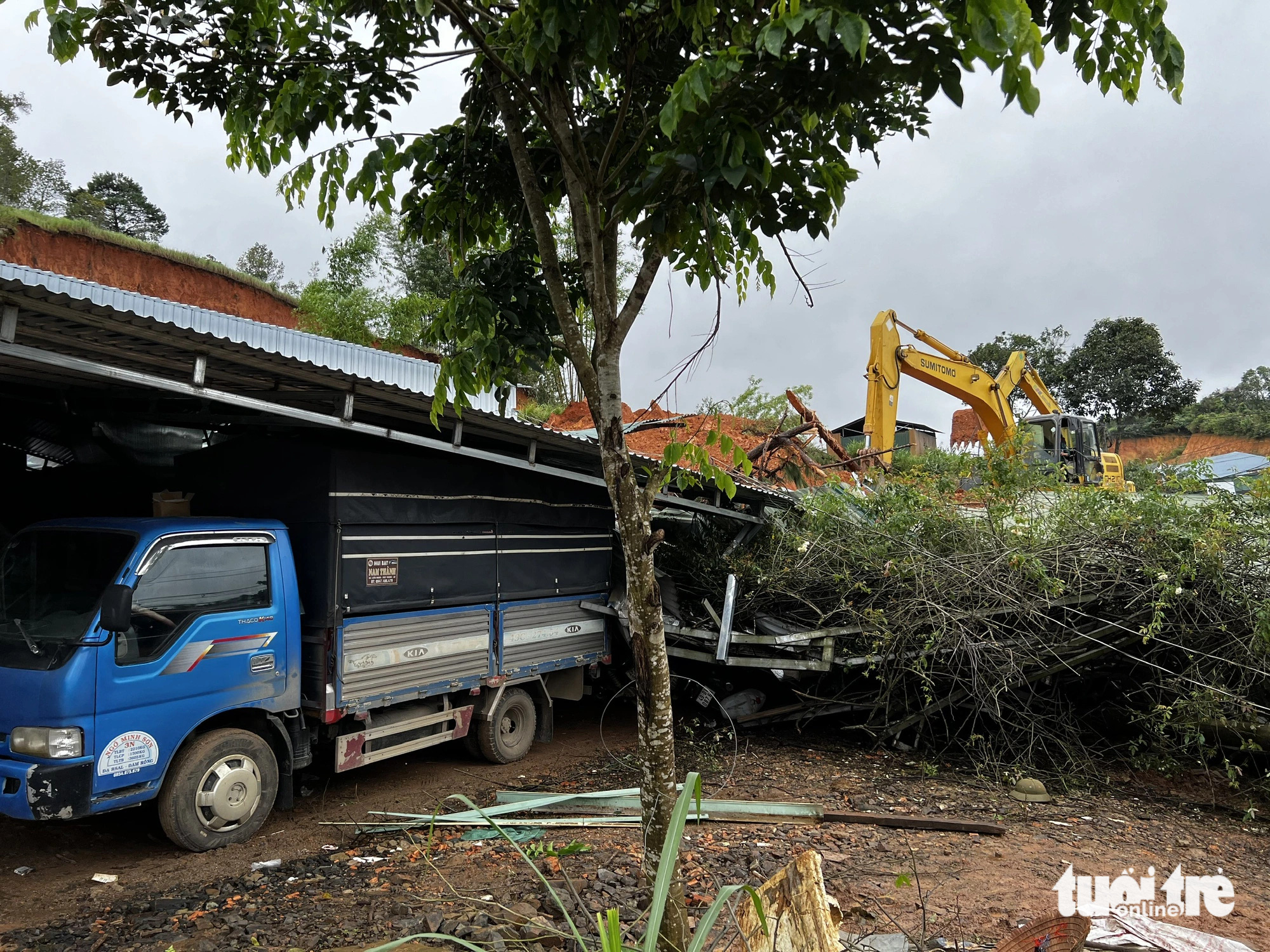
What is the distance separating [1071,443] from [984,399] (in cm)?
191

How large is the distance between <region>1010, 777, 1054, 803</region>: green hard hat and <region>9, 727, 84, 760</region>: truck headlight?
20.0ft

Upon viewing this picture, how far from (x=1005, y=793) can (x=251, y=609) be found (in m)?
5.54

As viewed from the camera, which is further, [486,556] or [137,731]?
[486,556]

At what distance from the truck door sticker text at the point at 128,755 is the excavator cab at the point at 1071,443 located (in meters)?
13.2

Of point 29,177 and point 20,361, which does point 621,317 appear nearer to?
point 20,361

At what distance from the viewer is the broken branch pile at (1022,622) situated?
6594mm

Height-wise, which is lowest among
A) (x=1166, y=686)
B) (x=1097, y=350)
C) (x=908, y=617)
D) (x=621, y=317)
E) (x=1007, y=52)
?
(x=1166, y=686)

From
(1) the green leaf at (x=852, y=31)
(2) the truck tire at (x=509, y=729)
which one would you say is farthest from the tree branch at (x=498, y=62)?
(2) the truck tire at (x=509, y=729)

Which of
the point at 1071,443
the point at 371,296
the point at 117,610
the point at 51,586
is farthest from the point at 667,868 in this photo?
the point at 371,296

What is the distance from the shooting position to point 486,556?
717cm

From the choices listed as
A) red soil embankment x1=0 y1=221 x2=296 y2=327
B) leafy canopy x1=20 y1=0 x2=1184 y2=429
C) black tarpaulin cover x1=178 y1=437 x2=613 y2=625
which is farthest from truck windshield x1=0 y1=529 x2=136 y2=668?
red soil embankment x1=0 y1=221 x2=296 y2=327

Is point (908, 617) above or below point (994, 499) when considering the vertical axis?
below

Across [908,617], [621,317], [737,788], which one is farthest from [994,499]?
[621,317]

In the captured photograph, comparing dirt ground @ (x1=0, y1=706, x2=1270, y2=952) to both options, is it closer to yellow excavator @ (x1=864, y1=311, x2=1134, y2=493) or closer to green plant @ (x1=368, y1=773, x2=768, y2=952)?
green plant @ (x1=368, y1=773, x2=768, y2=952)
